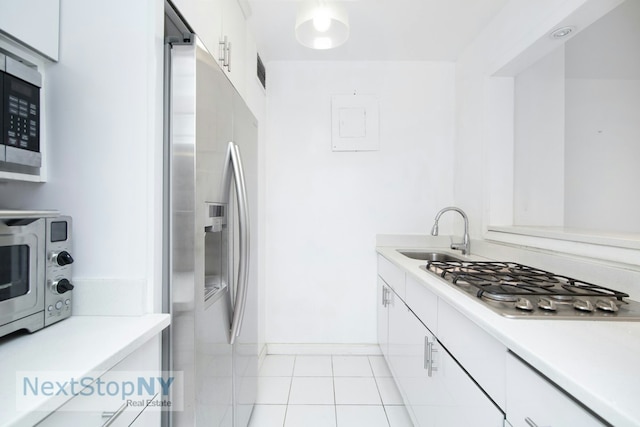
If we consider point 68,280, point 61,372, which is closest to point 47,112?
point 68,280

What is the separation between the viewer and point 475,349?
2.77ft

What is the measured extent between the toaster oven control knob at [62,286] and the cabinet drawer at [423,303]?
3.95 ft

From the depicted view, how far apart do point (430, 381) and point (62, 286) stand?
4.35 feet

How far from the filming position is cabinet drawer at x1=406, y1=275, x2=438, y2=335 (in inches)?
46.0

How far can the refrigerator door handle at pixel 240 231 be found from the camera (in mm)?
1136

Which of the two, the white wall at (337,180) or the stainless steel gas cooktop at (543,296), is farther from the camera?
Result: the white wall at (337,180)

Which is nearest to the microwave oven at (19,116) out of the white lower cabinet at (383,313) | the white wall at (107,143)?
the white wall at (107,143)

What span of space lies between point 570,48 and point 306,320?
2851mm

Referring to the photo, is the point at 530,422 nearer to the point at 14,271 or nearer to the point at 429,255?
the point at 14,271

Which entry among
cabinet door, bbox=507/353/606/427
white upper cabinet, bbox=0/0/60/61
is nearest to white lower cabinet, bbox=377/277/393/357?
cabinet door, bbox=507/353/606/427

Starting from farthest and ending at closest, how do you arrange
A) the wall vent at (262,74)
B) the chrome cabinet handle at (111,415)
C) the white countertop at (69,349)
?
the wall vent at (262,74) < the chrome cabinet handle at (111,415) < the white countertop at (69,349)

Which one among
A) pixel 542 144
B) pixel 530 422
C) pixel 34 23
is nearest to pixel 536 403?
pixel 530 422

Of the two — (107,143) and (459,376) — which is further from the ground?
(107,143)

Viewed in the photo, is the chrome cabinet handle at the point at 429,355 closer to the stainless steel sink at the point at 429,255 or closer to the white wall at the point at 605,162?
the stainless steel sink at the point at 429,255
